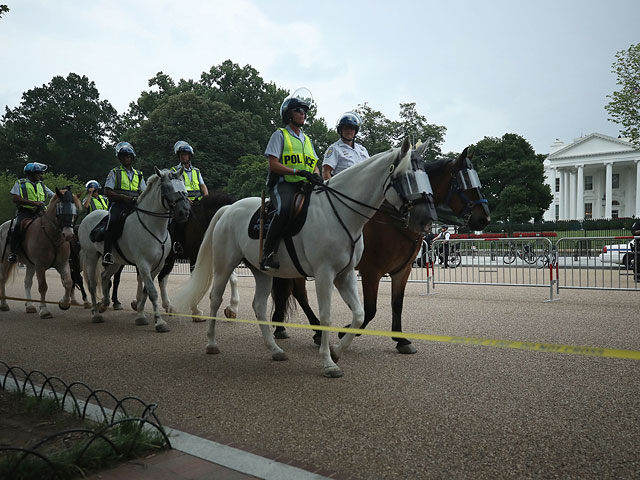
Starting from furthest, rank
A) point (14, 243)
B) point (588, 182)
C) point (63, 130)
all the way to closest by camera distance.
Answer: point (588, 182) < point (63, 130) < point (14, 243)

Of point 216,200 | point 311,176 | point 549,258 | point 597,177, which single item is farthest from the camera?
point 597,177

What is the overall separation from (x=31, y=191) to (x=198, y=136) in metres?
35.7

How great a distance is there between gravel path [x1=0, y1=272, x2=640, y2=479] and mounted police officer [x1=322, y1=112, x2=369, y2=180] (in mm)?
2385

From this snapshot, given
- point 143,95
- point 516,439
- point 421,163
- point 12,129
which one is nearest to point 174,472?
point 516,439

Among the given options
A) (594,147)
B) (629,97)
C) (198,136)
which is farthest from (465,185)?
(594,147)

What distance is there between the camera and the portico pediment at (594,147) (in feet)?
235

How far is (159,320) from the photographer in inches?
313

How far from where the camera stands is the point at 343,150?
266 inches

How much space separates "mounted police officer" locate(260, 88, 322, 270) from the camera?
5281mm

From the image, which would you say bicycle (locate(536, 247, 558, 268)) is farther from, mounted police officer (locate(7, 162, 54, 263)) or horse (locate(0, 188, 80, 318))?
mounted police officer (locate(7, 162, 54, 263))

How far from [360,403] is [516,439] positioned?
128cm

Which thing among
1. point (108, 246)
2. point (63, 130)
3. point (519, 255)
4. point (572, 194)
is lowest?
point (519, 255)

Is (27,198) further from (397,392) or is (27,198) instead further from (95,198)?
(397,392)

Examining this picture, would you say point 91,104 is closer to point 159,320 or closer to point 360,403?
point 159,320
